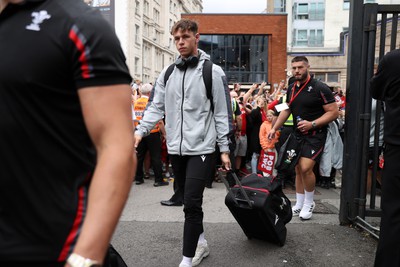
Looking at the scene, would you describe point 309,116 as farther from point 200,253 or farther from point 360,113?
point 200,253

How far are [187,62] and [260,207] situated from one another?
5.04 feet

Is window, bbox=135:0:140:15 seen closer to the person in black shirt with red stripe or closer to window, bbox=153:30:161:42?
window, bbox=153:30:161:42

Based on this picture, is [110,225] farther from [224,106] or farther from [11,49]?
[224,106]

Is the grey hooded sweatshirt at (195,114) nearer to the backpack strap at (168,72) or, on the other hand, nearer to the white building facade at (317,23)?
the backpack strap at (168,72)

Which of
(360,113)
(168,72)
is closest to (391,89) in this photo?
(360,113)

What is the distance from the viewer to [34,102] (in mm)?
1192

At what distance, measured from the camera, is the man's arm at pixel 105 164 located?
1.13 m

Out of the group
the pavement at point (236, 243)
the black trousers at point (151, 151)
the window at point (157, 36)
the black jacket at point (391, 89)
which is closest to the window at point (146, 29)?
the window at point (157, 36)

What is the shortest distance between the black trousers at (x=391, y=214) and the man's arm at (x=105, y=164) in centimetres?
236

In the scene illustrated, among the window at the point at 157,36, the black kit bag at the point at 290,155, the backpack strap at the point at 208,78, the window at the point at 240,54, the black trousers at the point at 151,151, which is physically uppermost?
the window at the point at 157,36

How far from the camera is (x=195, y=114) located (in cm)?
364

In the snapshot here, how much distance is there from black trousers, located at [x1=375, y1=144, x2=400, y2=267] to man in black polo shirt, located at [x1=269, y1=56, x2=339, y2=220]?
2.02 metres

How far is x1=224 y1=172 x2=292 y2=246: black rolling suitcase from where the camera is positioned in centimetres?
389

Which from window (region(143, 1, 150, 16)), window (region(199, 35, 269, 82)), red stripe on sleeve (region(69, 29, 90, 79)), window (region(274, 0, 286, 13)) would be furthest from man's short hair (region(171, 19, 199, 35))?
window (region(274, 0, 286, 13))
